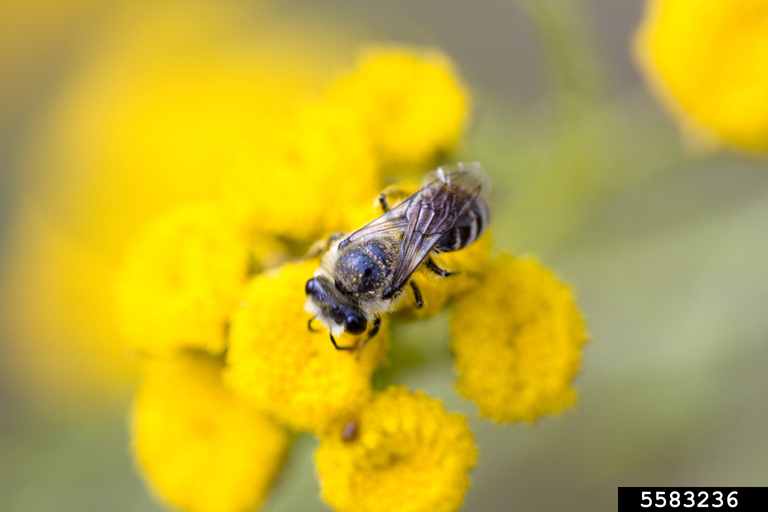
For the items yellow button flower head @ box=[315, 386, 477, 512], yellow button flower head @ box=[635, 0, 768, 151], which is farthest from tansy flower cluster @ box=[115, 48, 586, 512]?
yellow button flower head @ box=[635, 0, 768, 151]

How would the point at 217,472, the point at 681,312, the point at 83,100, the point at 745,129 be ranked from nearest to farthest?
1. the point at 217,472
2. the point at 745,129
3. the point at 681,312
4. the point at 83,100

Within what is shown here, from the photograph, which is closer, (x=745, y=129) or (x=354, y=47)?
(x=745, y=129)

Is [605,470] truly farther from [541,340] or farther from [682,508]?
[541,340]

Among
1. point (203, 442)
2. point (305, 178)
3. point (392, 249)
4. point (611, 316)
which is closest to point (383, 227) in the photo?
point (392, 249)

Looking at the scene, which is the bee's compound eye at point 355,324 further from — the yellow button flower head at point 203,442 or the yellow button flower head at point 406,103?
the yellow button flower head at point 406,103

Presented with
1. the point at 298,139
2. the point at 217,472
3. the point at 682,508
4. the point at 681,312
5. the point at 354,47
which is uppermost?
the point at 354,47

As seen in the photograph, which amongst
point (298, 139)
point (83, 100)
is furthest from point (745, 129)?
point (83, 100)

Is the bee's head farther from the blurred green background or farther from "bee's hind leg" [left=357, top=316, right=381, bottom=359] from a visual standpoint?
the blurred green background

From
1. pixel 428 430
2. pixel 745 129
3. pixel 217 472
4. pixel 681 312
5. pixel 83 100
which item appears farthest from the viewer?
pixel 83 100
